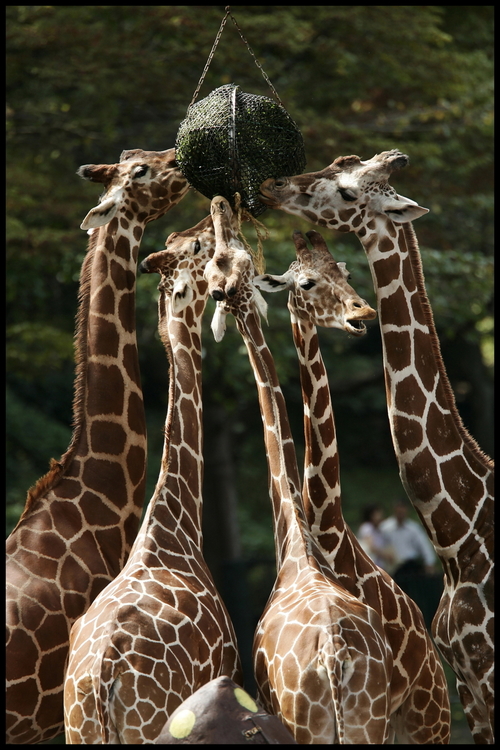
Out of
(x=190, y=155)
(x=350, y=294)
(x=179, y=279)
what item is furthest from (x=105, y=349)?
(x=350, y=294)

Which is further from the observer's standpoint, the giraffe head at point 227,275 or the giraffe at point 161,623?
the giraffe head at point 227,275

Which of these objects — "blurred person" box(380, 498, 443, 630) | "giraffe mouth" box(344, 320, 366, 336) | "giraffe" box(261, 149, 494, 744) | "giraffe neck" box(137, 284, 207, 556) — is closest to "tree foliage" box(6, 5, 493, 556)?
"blurred person" box(380, 498, 443, 630)

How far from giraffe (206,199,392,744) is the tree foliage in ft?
18.8

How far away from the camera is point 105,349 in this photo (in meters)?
4.47

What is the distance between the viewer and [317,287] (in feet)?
12.8

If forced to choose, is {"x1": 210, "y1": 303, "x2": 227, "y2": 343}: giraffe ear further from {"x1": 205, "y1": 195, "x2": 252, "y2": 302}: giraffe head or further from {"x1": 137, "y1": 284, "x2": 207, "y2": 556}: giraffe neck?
{"x1": 137, "y1": 284, "x2": 207, "y2": 556}: giraffe neck

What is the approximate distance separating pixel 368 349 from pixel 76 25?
7977 mm

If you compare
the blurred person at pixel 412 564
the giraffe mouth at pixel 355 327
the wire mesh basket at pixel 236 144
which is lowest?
the blurred person at pixel 412 564

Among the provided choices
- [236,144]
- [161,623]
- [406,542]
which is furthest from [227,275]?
[406,542]

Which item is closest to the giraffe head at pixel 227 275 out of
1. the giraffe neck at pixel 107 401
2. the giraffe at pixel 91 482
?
the giraffe at pixel 91 482

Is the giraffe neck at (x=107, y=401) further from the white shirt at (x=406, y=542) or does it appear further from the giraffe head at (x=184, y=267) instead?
the white shirt at (x=406, y=542)

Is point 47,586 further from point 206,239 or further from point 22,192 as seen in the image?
point 22,192

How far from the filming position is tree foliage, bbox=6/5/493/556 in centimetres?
926

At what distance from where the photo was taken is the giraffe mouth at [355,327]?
3618 millimetres
